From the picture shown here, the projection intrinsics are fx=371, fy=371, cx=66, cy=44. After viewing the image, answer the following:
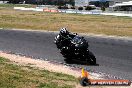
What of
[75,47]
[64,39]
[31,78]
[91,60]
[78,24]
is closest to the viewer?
[31,78]

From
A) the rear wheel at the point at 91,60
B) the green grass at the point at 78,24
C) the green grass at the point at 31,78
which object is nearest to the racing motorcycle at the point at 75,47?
the rear wheel at the point at 91,60

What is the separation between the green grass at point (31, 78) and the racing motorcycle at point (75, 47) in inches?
115

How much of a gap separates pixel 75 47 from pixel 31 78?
4.79 m

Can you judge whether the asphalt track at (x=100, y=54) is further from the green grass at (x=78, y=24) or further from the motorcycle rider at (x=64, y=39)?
the green grass at (x=78, y=24)

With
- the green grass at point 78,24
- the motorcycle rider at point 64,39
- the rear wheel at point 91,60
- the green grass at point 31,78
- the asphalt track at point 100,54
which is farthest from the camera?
the green grass at point 78,24

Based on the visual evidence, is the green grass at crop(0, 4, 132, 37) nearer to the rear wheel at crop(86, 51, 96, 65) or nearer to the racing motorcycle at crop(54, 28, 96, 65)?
the racing motorcycle at crop(54, 28, 96, 65)

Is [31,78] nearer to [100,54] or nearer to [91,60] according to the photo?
[91,60]

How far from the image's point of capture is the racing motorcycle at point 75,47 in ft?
55.0

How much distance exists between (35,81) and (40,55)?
704 centimetres

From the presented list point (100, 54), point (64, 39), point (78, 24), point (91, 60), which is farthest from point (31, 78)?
point (78, 24)

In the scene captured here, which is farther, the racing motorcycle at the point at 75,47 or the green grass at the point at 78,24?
the green grass at the point at 78,24

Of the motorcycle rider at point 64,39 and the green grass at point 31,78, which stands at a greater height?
the motorcycle rider at point 64,39

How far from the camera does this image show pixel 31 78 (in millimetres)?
12555

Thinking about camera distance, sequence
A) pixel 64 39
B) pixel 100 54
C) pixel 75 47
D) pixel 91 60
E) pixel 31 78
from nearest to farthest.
A: pixel 31 78 < pixel 91 60 < pixel 75 47 < pixel 64 39 < pixel 100 54
